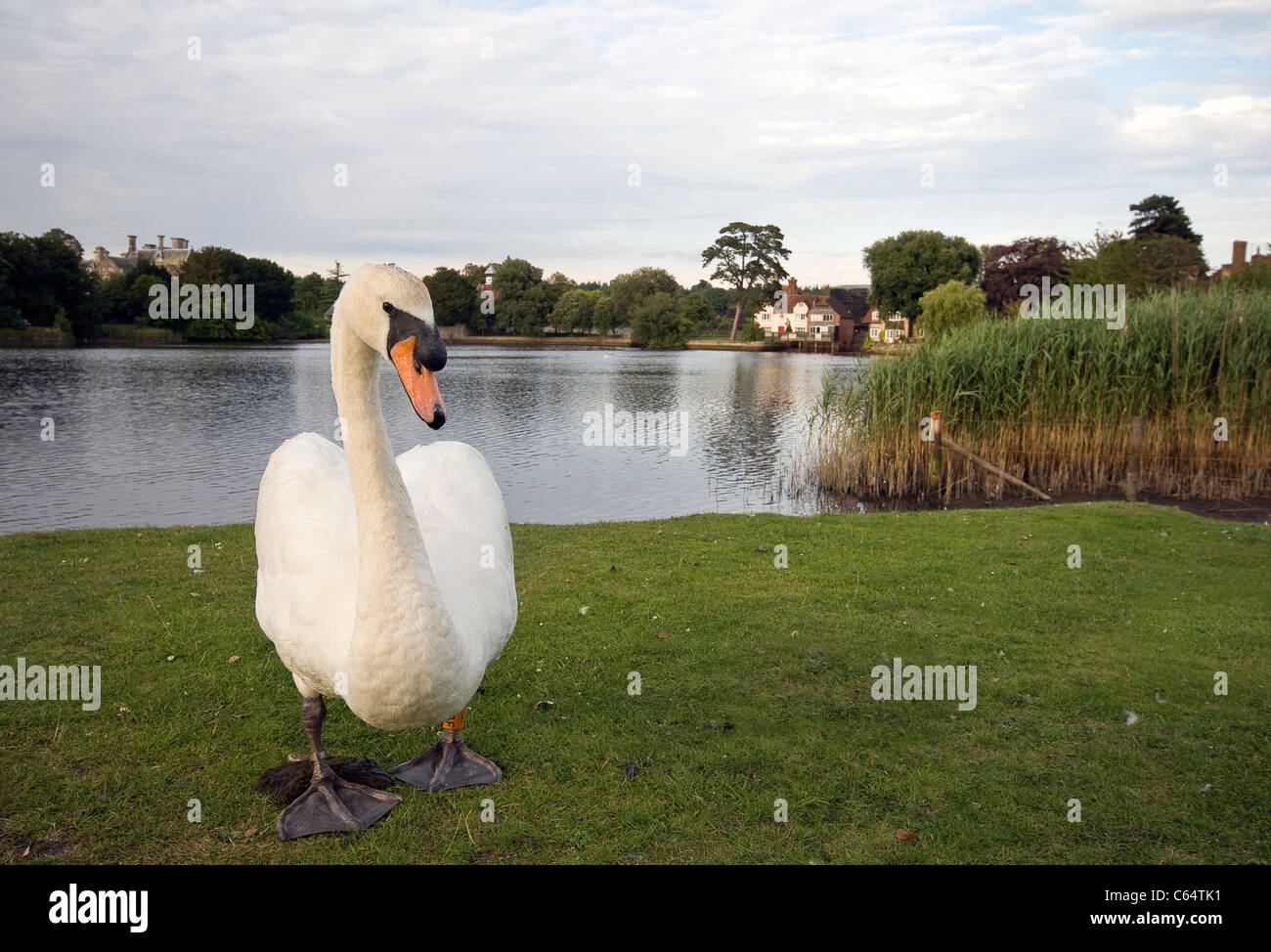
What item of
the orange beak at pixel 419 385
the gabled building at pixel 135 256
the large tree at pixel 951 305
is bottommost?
the orange beak at pixel 419 385

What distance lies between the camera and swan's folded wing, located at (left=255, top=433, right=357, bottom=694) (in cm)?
441

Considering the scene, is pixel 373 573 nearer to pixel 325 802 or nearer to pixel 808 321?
pixel 325 802

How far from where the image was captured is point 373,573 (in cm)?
410

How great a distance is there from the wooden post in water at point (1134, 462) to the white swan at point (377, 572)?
43.8ft

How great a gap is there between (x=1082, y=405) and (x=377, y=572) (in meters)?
15.9

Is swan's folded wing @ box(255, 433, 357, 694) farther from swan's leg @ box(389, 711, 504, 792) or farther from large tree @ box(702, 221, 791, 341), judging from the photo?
large tree @ box(702, 221, 791, 341)

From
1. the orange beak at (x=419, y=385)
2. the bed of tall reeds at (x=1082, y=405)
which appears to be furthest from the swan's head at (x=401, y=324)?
the bed of tall reeds at (x=1082, y=405)

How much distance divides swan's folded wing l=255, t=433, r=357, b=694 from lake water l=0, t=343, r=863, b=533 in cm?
1131

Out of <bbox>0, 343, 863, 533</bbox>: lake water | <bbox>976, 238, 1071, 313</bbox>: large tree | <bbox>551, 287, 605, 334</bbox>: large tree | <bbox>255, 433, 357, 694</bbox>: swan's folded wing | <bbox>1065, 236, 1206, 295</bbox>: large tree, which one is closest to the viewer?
<bbox>255, 433, 357, 694</bbox>: swan's folded wing

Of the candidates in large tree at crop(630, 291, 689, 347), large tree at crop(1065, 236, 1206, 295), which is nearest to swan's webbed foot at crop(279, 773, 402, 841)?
large tree at crop(1065, 236, 1206, 295)

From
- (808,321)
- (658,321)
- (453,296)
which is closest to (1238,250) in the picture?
(658,321)

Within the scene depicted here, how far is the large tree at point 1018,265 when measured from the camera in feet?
228

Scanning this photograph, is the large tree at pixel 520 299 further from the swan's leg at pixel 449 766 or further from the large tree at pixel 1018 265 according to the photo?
the swan's leg at pixel 449 766
